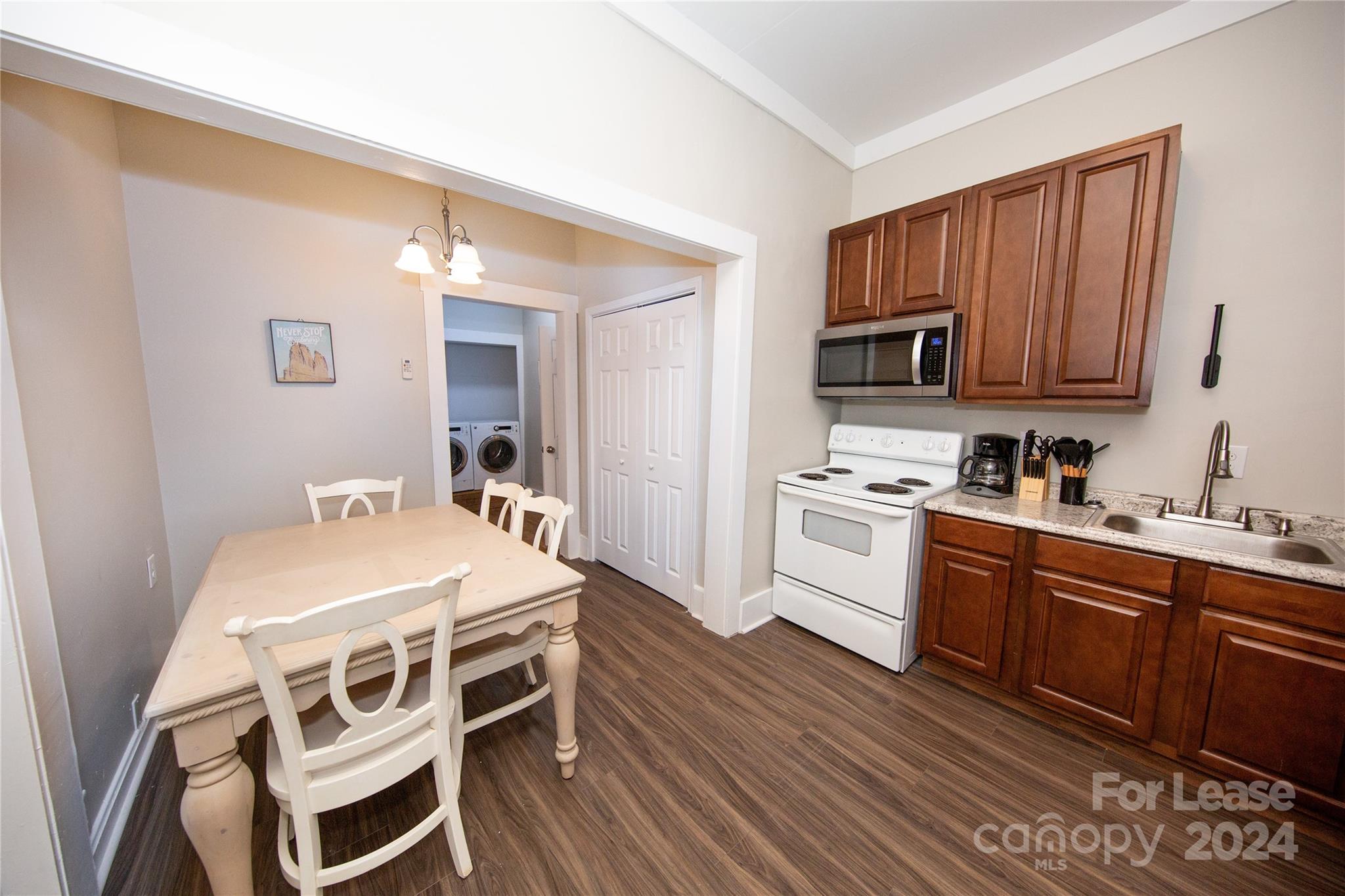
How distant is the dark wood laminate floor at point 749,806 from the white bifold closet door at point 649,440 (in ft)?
3.17

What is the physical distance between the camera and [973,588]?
6.63ft

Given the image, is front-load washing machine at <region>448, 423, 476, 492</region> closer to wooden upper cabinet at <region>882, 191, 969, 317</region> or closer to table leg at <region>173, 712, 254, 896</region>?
table leg at <region>173, 712, 254, 896</region>

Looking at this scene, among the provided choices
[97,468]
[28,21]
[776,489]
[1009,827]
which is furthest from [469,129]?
[1009,827]

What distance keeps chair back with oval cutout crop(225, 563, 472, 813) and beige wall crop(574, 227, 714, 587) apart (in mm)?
1728

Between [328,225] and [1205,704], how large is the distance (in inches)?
171

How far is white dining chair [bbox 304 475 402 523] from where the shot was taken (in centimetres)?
214

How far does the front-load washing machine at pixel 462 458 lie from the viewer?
224 inches

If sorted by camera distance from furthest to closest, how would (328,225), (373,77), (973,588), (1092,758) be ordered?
(328,225)
(973,588)
(1092,758)
(373,77)

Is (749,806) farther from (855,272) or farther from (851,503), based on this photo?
(855,272)

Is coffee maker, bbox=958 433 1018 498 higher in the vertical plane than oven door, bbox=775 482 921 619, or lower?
higher

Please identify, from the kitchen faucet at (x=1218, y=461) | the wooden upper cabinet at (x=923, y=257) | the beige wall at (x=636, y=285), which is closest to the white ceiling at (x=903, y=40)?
the wooden upper cabinet at (x=923, y=257)

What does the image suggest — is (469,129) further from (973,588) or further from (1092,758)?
(1092,758)

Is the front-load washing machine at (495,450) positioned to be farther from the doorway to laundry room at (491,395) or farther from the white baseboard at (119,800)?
the white baseboard at (119,800)

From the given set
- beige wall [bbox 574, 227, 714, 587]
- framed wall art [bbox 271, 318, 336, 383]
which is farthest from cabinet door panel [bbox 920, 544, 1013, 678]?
framed wall art [bbox 271, 318, 336, 383]
